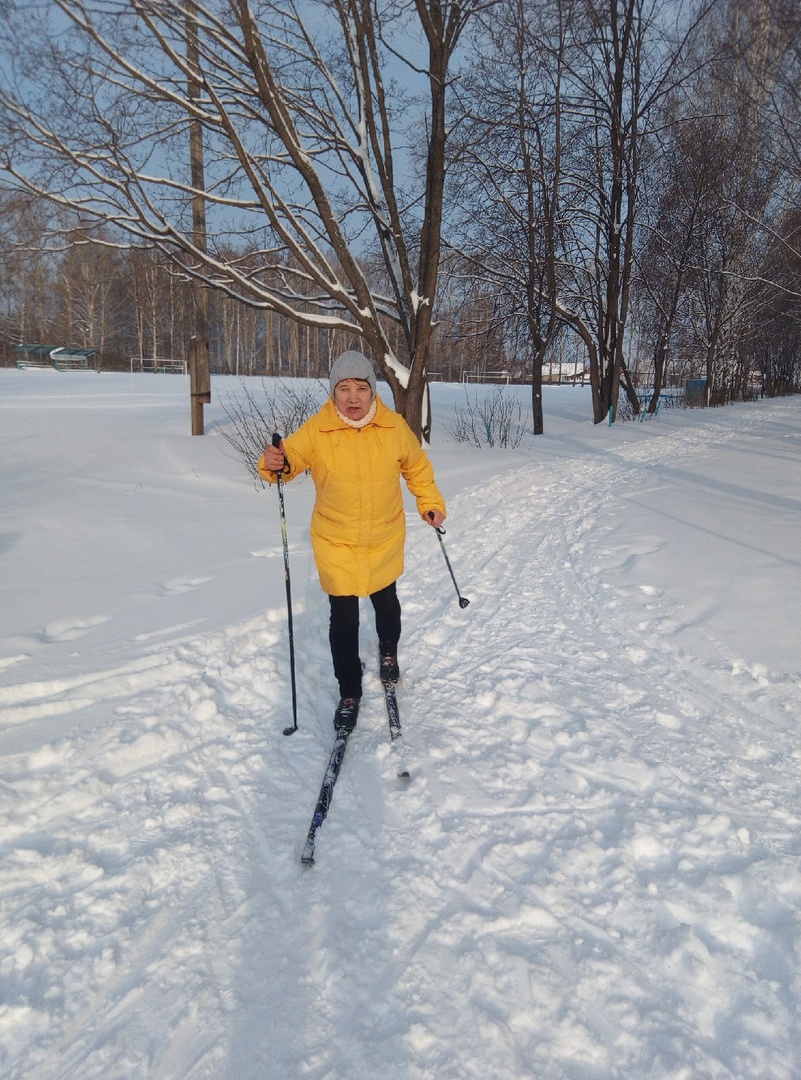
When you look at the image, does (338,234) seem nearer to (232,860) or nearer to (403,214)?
(403,214)

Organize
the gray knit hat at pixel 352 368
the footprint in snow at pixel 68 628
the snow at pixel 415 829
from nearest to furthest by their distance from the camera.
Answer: the snow at pixel 415 829 → the gray knit hat at pixel 352 368 → the footprint in snow at pixel 68 628

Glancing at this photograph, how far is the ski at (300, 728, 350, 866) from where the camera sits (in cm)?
219

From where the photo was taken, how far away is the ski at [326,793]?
219 cm

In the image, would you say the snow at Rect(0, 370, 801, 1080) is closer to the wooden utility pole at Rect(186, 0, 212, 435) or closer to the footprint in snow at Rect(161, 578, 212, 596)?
the footprint in snow at Rect(161, 578, 212, 596)

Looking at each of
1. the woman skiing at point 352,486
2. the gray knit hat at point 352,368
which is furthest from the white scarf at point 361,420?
the gray knit hat at point 352,368

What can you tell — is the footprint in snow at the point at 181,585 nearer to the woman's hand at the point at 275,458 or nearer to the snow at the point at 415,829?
the snow at the point at 415,829

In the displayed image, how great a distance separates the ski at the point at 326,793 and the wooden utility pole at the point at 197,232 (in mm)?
7461

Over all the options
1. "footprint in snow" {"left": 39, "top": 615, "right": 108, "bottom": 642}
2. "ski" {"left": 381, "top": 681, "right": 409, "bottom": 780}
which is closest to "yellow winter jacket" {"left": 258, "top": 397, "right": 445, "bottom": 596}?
"ski" {"left": 381, "top": 681, "right": 409, "bottom": 780}

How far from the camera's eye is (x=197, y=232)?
33.8 feet

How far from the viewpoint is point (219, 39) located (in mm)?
7344

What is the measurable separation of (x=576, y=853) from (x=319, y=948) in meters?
0.95

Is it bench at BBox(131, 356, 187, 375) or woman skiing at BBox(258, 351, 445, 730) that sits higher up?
bench at BBox(131, 356, 187, 375)

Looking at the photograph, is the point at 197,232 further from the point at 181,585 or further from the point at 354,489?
the point at 354,489

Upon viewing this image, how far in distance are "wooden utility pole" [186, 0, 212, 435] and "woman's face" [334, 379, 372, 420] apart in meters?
6.50
